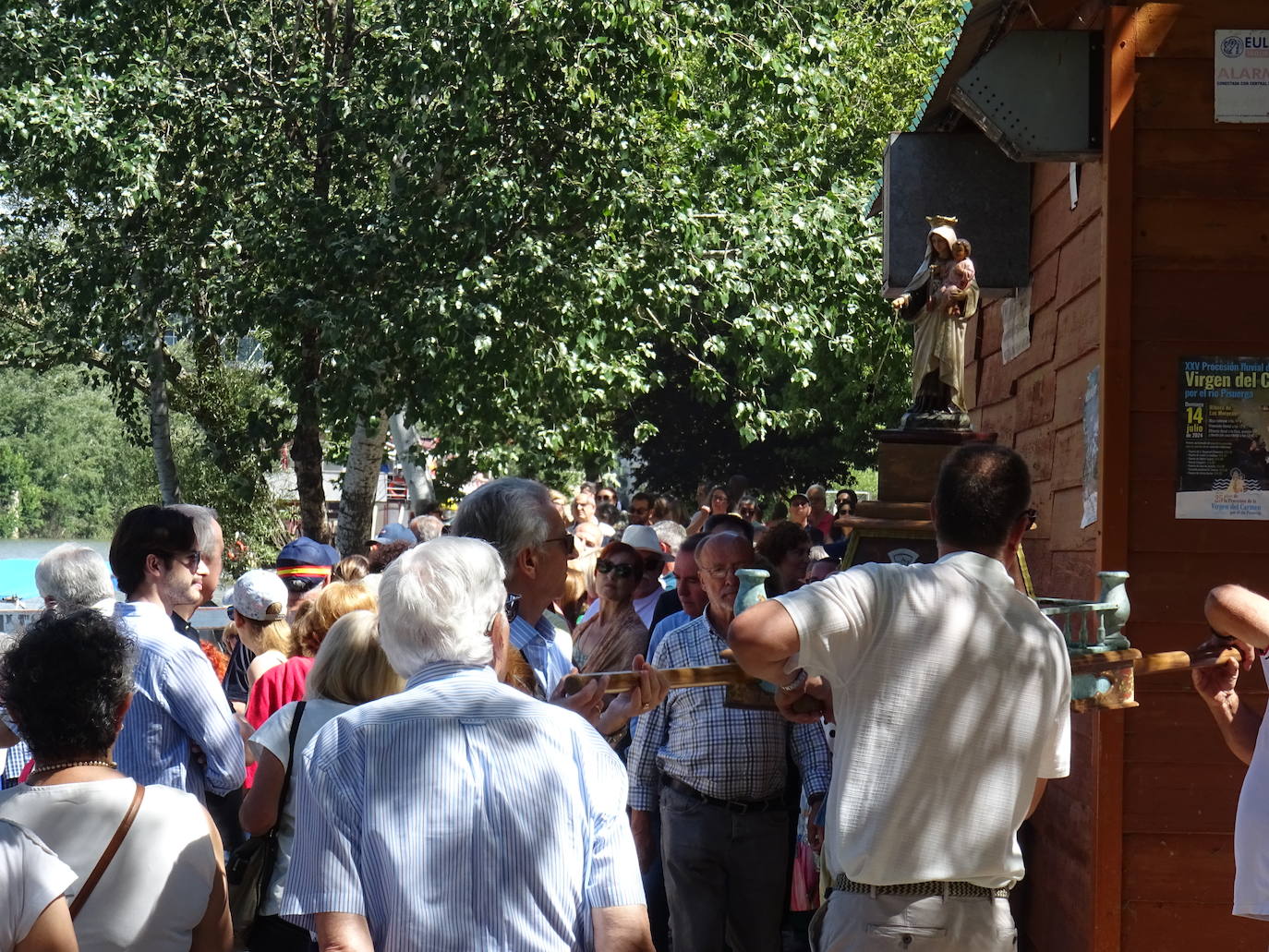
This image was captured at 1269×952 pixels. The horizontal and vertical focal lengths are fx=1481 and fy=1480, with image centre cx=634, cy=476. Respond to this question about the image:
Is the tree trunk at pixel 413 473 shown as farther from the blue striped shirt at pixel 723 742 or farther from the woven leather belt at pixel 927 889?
the woven leather belt at pixel 927 889

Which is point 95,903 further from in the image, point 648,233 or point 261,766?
point 648,233

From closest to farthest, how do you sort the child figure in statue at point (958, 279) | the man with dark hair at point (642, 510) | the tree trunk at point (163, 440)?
1. the child figure in statue at point (958, 279)
2. the man with dark hair at point (642, 510)
3. the tree trunk at point (163, 440)

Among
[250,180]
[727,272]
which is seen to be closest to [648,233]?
[727,272]

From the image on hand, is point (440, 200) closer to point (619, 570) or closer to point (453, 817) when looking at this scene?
point (619, 570)

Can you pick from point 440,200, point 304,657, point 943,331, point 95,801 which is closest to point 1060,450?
point 943,331

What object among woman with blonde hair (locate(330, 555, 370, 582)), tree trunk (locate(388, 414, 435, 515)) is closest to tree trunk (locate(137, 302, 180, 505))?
tree trunk (locate(388, 414, 435, 515))

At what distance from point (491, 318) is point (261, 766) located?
345 inches

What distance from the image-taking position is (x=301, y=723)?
13.3 ft

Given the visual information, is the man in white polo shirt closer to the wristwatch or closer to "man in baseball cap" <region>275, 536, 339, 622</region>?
the wristwatch

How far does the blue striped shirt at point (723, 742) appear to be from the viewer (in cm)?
548

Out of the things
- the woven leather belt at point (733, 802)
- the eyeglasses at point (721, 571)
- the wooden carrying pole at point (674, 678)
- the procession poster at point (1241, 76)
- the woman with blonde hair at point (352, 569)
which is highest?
the procession poster at point (1241, 76)

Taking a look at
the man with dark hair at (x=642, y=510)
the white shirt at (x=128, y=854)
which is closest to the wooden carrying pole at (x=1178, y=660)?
the white shirt at (x=128, y=854)

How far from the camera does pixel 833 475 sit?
1344 inches

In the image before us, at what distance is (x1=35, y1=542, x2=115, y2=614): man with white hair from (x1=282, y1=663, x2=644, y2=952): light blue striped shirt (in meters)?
2.33
